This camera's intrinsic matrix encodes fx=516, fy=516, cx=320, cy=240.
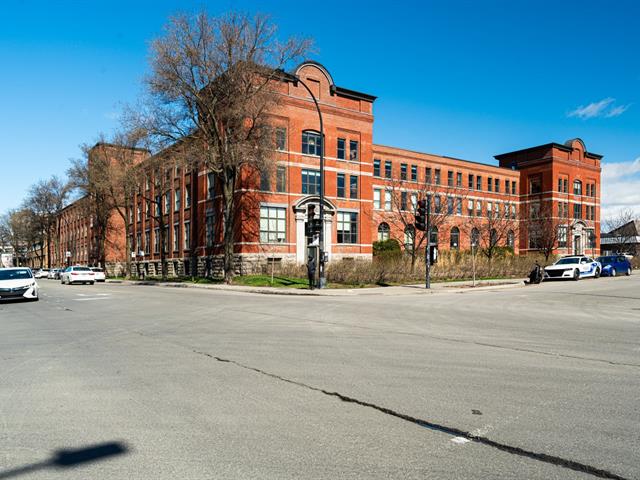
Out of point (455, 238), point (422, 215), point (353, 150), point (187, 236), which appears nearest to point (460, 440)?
point (422, 215)

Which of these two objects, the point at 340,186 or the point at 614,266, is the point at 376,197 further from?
the point at 614,266

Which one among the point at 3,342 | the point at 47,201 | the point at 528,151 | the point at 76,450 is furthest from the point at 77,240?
the point at 76,450

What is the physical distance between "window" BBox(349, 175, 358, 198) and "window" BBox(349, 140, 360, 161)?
1759 mm

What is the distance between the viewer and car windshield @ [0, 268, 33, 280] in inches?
817

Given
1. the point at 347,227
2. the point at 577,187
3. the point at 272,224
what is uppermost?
the point at 577,187

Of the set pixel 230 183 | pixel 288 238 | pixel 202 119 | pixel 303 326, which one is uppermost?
pixel 202 119

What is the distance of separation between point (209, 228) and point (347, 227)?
12.5 metres

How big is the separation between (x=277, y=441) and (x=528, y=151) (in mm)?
75179

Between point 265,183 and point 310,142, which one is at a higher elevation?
point 310,142

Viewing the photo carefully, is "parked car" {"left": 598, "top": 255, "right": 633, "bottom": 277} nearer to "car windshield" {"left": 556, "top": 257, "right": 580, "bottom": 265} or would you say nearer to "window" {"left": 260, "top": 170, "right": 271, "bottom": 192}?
"car windshield" {"left": 556, "top": 257, "right": 580, "bottom": 265}

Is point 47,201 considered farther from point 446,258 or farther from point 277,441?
point 277,441

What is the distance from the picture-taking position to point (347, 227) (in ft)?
152

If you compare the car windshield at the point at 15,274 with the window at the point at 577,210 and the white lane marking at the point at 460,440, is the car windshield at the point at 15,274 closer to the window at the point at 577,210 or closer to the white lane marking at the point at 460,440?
the white lane marking at the point at 460,440

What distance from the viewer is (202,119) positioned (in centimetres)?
3578
